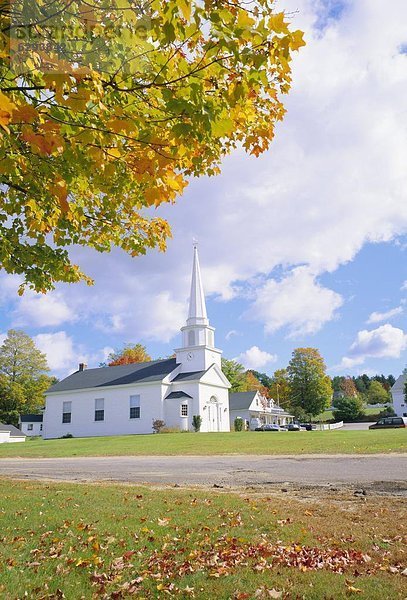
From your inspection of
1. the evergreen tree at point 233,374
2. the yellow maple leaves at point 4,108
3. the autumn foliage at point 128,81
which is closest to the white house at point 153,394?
the evergreen tree at point 233,374

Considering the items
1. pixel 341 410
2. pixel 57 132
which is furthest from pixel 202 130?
pixel 341 410

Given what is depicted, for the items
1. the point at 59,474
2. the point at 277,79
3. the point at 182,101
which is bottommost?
the point at 59,474

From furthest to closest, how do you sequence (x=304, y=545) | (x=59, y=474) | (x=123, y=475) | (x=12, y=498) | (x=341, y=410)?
(x=341, y=410), (x=59, y=474), (x=123, y=475), (x=12, y=498), (x=304, y=545)

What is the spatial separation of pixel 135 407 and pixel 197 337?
9714 mm

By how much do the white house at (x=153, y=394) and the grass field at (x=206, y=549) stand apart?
133 ft

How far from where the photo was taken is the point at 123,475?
14.7 metres

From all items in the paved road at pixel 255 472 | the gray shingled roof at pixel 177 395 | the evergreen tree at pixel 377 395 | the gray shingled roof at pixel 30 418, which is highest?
the evergreen tree at pixel 377 395

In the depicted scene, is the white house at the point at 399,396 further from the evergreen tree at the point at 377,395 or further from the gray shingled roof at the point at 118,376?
the gray shingled roof at the point at 118,376

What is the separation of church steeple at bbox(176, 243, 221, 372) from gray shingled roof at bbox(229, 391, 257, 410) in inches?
713

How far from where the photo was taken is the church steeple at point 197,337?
5166 centimetres

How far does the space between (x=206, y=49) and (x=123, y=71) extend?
67 cm

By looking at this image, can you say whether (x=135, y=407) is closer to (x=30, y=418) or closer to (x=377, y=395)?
(x=30, y=418)

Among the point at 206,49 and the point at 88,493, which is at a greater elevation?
the point at 206,49

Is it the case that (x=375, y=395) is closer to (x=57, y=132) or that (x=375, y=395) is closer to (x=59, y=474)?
(x=59, y=474)
